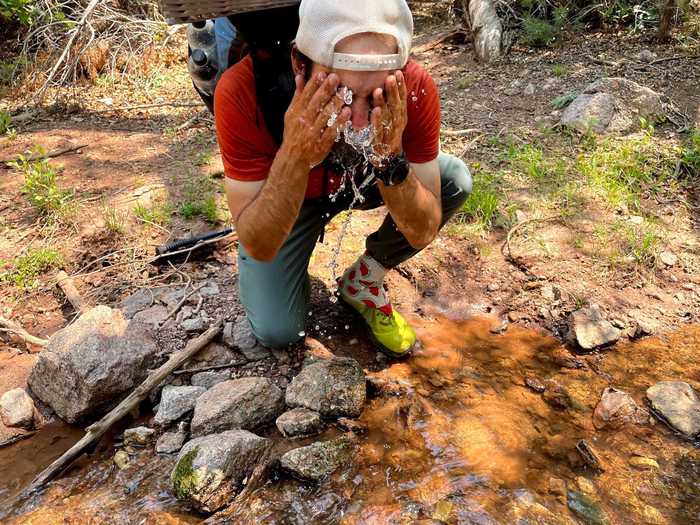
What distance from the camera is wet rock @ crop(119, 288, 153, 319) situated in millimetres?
2742

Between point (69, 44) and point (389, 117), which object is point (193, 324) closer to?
point (389, 117)

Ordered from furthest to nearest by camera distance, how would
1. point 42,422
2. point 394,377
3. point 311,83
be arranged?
point 394,377 < point 42,422 < point 311,83

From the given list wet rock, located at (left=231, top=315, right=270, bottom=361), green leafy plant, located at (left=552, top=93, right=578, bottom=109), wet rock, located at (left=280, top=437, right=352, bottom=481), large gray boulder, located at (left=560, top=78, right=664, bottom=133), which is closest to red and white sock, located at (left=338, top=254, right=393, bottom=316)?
wet rock, located at (left=231, top=315, right=270, bottom=361)

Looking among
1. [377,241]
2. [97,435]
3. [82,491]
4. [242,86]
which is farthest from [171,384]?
[242,86]

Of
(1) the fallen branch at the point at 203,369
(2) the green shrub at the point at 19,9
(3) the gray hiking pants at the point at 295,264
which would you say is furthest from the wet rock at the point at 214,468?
(2) the green shrub at the point at 19,9

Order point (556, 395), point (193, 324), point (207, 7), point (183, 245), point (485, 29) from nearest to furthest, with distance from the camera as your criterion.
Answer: point (207, 7) < point (556, 395) < point (193, 324) < point (183, 245) < point (485, 29)

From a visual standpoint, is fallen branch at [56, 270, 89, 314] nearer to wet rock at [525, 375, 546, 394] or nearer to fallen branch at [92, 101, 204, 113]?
wet rock at [525, 375, 546, 394]

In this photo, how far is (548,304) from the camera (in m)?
2.80

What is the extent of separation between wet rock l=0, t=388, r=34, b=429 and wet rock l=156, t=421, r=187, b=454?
59cm

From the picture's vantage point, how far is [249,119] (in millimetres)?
1871

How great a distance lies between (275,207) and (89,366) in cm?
107

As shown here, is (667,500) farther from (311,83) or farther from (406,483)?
(311,83)

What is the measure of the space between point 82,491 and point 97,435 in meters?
0.21

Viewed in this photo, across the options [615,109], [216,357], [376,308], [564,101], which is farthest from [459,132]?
[216,357]
